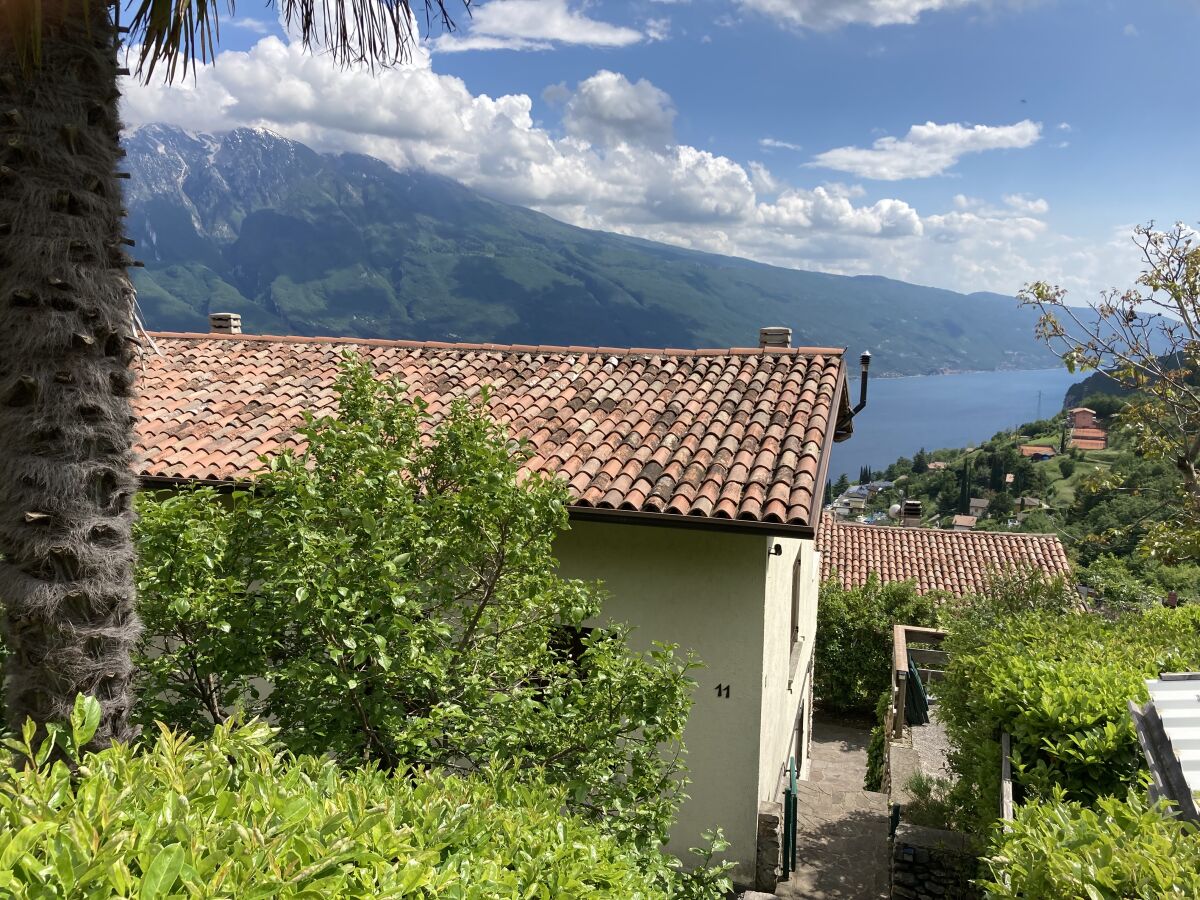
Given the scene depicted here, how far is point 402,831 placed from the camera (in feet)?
7.39

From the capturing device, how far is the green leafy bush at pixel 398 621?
4.14 metres

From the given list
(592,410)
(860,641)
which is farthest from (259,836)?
(860,641)

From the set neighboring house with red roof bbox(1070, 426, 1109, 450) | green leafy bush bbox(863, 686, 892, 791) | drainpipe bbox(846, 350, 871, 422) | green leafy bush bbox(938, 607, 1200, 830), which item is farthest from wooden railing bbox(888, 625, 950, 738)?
neighboring house with red roof bbox(1070, 426, 1109, 450)

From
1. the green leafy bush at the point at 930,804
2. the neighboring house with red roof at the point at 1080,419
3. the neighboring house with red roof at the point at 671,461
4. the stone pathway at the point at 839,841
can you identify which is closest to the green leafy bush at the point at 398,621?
the neighboring house with red roof at the point at 671,461

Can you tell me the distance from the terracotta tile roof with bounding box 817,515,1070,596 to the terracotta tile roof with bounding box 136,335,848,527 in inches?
640

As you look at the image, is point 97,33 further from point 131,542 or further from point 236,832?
point 236,832

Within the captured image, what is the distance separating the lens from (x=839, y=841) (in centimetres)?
1056

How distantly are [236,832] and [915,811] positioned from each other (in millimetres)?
8447

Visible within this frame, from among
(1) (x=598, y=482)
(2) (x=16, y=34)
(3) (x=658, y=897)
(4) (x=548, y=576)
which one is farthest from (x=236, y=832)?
(1) (x=598, y=482)

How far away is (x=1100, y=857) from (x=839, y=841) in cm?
841

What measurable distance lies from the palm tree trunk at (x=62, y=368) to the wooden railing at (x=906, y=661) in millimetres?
11116

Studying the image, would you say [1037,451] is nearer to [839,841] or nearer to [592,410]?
[839,841]

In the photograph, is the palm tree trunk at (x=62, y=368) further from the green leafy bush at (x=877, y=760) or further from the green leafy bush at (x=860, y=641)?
the green leafy bush at (x=860, y=641)

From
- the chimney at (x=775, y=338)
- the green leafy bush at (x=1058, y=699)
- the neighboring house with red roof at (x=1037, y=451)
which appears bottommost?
the neighboring house with red roof at (x=1037, y=451)
